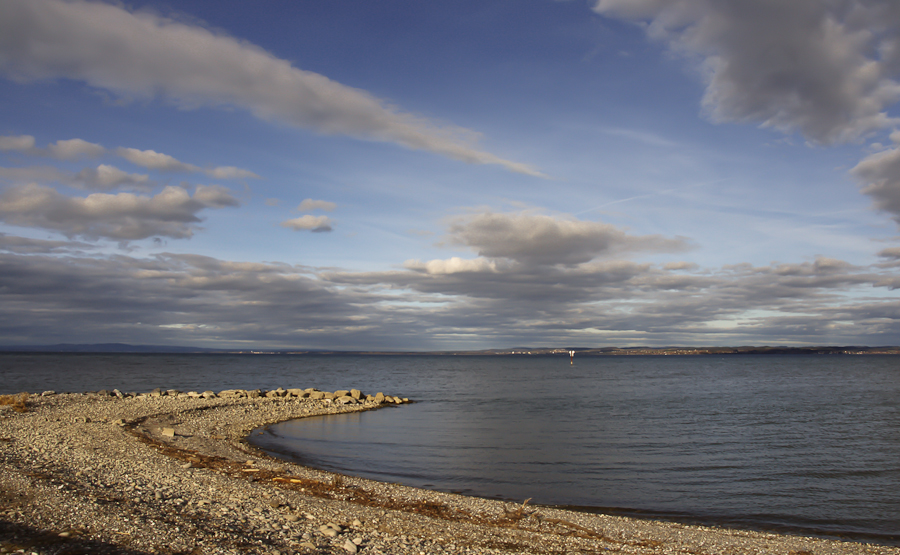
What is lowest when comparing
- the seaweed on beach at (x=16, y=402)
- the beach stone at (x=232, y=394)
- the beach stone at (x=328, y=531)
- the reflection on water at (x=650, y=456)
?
the beach stone at (x=232, y=394)

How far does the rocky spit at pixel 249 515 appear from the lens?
9172mm

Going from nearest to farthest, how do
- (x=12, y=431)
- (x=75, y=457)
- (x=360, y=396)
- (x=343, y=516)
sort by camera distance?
(x=343, y=516) < (x=75, y=457) < (x=12, y=431) < (x=360, y=396)

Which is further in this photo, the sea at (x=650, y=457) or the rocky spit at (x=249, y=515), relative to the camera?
the sea at (x=650, y=457)

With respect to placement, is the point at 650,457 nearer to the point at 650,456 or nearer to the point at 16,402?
the point at 650,456

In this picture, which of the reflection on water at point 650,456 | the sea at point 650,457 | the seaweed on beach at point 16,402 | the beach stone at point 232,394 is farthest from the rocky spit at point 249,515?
the beach stone at point 232,394

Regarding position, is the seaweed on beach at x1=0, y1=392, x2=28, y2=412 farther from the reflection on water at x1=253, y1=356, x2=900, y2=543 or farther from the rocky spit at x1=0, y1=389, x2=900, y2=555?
the reflection on water at x1=253, y1=356, x2=900, y2=543

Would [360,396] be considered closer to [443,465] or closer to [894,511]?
[443,465]

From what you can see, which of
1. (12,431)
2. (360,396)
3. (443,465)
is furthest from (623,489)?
(360,396)

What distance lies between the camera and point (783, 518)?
14891mm

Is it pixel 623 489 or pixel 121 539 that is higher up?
pixel 121 539

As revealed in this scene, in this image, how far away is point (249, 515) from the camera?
11078 millimetres

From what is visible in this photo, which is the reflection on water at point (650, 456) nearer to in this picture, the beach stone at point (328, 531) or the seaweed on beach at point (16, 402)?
the beach stone at point (328, 531)

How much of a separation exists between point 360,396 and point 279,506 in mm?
A: 32890

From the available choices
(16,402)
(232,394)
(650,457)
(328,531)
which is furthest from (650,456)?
(232,394)
